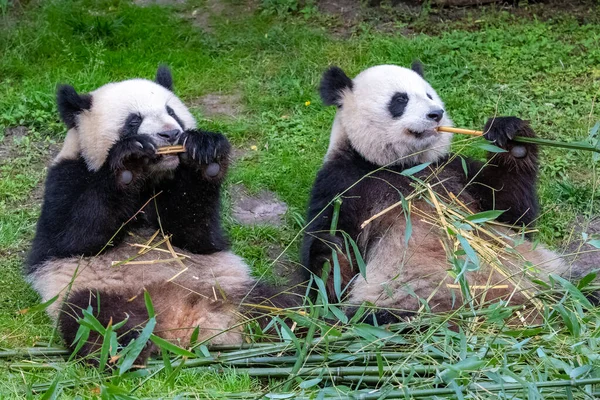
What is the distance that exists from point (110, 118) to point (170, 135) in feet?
1.70

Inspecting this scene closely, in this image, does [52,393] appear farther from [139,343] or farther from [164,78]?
[164,78]

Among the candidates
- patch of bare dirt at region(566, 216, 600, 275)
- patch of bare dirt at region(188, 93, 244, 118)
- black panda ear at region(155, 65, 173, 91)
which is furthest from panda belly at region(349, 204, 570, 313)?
patch of bare dirt at region(188, 93, 244, 118)

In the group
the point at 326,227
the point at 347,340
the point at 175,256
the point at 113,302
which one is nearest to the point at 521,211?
the point at 326,227

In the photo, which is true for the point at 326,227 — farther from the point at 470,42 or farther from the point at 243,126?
the point at 470,42

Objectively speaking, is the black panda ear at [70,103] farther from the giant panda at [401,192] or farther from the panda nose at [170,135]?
the giant panda at [401,192]

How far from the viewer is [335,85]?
675cm

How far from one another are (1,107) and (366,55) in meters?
3.73

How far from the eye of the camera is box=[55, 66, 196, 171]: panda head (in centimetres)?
609

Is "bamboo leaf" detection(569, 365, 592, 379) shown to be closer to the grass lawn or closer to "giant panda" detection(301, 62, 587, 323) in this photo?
"giant panda" detection(301, 62, 587, 323)

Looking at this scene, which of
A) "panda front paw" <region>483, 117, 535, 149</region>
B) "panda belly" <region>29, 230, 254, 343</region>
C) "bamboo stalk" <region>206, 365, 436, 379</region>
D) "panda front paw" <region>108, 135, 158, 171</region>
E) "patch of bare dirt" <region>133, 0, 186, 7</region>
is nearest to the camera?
"bamboo stalk" <region>206, 365, 436, 379</region>

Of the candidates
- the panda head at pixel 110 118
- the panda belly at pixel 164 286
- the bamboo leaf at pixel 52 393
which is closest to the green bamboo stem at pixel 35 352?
the panda belly at pixel 164 286

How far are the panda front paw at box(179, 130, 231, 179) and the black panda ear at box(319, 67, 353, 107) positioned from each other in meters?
1.14

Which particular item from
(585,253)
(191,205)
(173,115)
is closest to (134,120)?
(173,115)

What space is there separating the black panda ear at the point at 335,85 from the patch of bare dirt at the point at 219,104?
2.29 m
